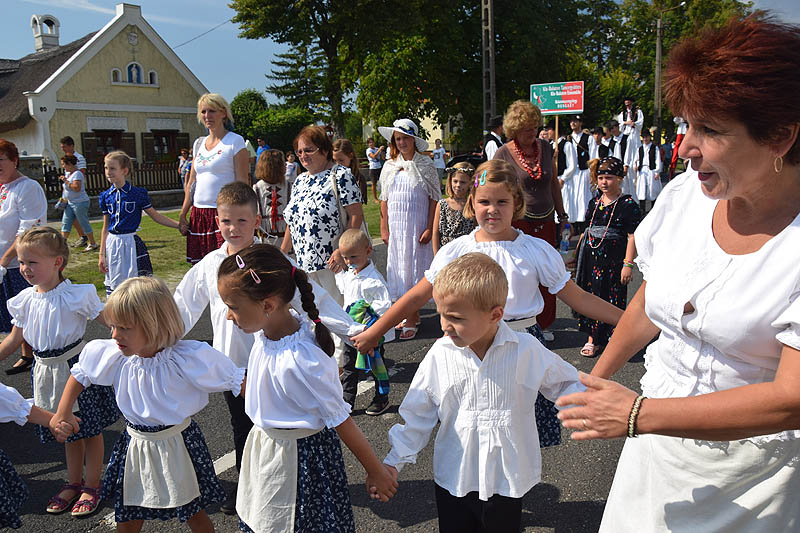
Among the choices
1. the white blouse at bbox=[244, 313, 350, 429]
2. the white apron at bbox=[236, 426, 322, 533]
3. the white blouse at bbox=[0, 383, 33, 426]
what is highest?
the white blouse at bbox=[244, 313, 350, 429]

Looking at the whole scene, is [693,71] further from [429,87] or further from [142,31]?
[142,31]

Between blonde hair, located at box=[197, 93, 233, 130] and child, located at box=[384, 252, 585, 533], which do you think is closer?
child, located at box=[384, 252, 585, 533]

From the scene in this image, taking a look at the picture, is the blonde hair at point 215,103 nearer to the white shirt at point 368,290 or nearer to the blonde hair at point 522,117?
the white shirt at point 368,290

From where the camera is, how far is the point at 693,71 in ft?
5.54

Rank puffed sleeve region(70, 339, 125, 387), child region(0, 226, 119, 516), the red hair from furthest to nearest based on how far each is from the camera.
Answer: child region(0, 226, 119, 516)
puffed sleeve region(70, 339, 125, 387)
the red hair

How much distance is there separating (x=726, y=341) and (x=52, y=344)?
3.71 m

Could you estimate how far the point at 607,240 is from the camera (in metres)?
6.05

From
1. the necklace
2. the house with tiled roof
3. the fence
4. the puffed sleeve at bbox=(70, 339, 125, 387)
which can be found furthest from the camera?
the house with tiled roof

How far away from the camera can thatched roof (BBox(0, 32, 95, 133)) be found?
2853 centimetres

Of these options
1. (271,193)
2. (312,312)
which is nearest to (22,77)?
(271,193)

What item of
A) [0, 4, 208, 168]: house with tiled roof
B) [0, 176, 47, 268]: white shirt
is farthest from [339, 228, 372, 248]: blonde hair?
[0, 4, 208, 168]: house with tiled roof

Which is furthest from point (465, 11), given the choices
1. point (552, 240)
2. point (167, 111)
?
point (552, 240)

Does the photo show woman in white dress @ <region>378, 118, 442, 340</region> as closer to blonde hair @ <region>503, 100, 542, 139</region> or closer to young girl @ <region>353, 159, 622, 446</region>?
blonde hair @ <region>503, 100, 542, 139</region>

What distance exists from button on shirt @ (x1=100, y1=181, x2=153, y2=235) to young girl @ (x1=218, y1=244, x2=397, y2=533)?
13.6ft
